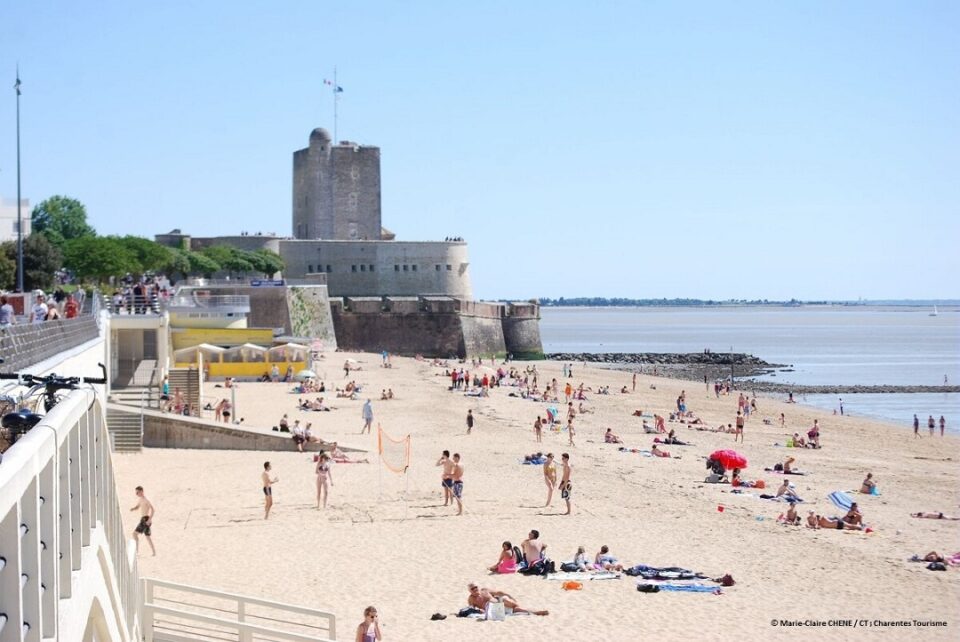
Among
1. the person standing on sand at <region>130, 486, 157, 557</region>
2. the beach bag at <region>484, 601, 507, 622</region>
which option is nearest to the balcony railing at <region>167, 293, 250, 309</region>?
the person standing on sand at <region>130, 486, 157, 557</region>

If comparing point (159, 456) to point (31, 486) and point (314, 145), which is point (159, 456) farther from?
point (314, 145)

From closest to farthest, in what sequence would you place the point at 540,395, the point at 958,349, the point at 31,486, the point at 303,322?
the point at 31,486 → the point at 540,395 → the point at 303,322 → the point at 958,349

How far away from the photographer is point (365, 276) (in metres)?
59.8

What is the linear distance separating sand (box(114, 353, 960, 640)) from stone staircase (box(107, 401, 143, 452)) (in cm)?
33

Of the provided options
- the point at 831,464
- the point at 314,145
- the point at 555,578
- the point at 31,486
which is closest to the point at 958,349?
the point at 314,145

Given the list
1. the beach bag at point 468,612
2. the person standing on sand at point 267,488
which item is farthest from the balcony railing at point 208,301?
the beach bag at point 468,612

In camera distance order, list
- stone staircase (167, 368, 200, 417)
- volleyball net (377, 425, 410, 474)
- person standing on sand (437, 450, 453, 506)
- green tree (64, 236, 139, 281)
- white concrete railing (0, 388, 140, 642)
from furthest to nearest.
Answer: green tree (64, 236, 139, 281) → stone staircase (167, 368, 200, 417) → volleyball net (377, 425, 410, 474) → person standing on sand (437, 450, 453, 506) → white concrete railing (0, 388, 140, 642)

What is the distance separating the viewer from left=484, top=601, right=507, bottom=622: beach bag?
34.2ft

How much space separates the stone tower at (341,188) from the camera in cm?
6391

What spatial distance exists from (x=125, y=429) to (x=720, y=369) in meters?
47.6

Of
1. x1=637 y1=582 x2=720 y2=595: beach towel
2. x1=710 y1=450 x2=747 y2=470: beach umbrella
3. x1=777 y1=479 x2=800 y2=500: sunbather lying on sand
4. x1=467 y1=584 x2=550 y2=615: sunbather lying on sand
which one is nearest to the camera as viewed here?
x1=467 y1=584 x2=550 y2=615: sunbather lying on sand

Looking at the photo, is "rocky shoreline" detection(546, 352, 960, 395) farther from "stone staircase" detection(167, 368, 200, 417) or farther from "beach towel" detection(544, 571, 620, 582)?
"beach towel" detection(544, 571, 620, 582)

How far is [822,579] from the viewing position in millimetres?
12328

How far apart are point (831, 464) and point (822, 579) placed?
11629 mm
